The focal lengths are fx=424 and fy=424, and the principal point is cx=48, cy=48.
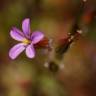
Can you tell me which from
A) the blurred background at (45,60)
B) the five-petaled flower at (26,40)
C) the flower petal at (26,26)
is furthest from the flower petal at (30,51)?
the blurred background at (45,60)

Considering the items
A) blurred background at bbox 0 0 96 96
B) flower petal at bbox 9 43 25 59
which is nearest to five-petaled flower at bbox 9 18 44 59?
flower petal at bbox 9 43 25 59

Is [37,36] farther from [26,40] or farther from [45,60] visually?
[45,60]

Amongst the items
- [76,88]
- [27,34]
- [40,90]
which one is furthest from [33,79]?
[27,34]

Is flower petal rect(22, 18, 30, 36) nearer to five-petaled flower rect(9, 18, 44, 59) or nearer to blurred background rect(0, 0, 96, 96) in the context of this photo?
five-petaled flower rect(9, 18, 44, 59)

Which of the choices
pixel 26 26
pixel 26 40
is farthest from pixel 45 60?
pixel 26 26

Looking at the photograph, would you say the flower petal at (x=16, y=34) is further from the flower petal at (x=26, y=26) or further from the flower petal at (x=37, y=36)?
the flower petal at (x=37, y=36)

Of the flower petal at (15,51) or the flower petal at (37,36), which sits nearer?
the flower petal at (37,36)
